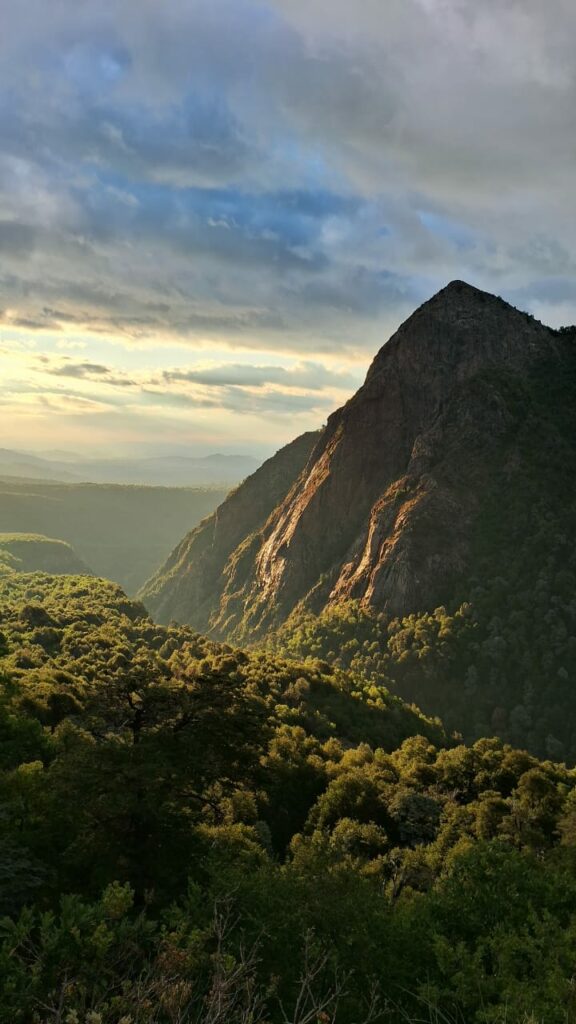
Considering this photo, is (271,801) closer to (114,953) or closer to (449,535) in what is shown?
(114,953)

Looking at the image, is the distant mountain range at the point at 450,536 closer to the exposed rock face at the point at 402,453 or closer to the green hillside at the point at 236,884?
the exposed rock face at the point at 402,453

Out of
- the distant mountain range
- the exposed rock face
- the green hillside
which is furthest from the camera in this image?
the exposed rock face

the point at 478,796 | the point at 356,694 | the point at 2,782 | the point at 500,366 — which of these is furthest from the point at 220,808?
the point at 500,366

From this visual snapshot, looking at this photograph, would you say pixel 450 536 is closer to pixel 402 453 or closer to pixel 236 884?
pixel 402 453

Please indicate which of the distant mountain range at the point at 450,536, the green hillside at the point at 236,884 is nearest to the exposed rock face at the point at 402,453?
the distant mountain range at the point at 450,536

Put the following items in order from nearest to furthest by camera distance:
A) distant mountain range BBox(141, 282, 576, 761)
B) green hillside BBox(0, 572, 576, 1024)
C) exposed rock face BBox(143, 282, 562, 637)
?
1. green hillside BBox(0, 572, 576, 1024)
2. distant mountain range BBox(141, 282, 576, 761)
3. exposed rock face BBox(143, 282, 562, 637)

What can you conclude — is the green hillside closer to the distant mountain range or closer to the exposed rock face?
the distant mountain range

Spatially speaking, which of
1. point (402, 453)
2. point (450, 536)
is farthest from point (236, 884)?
point (402, 453)

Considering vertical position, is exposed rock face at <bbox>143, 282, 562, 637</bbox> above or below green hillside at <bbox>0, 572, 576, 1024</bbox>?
above

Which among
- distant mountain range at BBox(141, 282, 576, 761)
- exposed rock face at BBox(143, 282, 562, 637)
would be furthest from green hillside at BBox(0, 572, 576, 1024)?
exposed rock face at BBox(143, 282, 562, 637)
